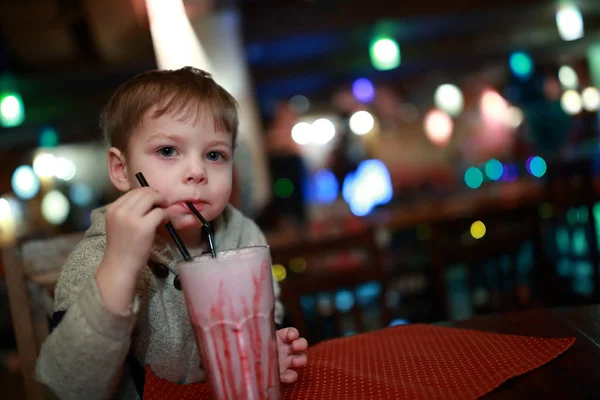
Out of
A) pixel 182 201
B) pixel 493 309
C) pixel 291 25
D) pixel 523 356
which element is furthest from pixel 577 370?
pixel 291 25

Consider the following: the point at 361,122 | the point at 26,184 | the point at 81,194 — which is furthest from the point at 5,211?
the point at 361,122

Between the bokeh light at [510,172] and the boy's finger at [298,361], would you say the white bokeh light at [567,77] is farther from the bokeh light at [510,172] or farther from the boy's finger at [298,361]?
the boy's finger at [298,361]

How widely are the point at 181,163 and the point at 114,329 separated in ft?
1.04

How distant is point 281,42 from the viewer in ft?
19.2

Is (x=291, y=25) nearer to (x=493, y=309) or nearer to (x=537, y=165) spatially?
(x=493, y=309)

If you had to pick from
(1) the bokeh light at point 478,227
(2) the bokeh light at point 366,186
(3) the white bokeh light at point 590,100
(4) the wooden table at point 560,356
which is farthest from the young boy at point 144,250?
(3) the white bokeh light at point 590,100

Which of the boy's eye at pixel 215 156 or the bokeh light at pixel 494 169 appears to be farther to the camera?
the bokeh light at pixel 494 169

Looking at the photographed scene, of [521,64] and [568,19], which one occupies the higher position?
[568,19]

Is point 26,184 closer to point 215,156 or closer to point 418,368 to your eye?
point 215,156

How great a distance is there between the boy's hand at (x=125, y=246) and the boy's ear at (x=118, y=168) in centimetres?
28

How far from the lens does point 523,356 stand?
0.78 meters

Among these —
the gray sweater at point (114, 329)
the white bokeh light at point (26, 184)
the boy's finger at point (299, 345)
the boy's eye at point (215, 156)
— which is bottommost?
the boy's finger at point (299, 345)

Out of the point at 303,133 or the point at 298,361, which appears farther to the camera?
the point at 303,133

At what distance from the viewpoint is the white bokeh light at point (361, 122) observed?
8484mm
